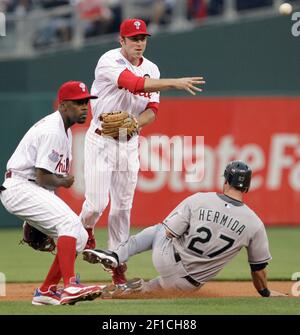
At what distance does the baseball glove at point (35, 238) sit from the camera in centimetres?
771

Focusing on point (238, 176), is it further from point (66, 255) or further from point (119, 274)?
point (119, 274)

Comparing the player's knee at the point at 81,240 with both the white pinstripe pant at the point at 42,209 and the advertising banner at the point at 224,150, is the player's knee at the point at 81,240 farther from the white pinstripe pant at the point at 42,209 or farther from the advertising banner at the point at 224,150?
the advertising banner at the point at 224,150

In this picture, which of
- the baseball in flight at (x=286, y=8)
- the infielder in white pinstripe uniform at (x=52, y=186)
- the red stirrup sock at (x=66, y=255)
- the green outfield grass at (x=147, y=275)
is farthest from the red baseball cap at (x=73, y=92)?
the baseball in flight at (x=286, y=8)

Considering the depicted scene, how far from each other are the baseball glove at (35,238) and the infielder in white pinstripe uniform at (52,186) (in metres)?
0.31

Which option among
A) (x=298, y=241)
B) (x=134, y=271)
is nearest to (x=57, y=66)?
(x=298, y=241)

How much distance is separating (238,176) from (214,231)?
45 cm

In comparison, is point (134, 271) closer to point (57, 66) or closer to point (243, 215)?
point (243, 215)

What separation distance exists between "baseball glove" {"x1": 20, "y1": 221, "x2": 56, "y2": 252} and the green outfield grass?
537 millimetres

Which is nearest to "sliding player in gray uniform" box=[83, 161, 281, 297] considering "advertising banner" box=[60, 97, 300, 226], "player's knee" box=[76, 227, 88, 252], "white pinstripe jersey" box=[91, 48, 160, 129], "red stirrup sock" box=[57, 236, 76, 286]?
"player's knee" box=[76, 227, 88, 252]

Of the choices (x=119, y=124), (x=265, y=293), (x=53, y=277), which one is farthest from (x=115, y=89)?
(x=265, y=293)

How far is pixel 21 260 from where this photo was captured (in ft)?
36.5

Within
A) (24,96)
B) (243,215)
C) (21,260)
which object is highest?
(24,96)

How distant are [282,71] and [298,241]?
4.84 m

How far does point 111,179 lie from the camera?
28.1 ft
